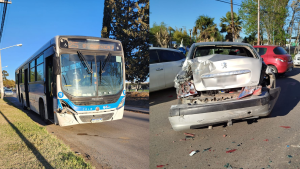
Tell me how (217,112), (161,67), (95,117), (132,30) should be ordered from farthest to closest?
(132,30)
(161,67)
(95,117)
(217,112)

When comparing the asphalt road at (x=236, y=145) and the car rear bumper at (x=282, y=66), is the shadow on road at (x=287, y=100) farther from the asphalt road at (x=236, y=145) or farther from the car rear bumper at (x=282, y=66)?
the car rear bumper at (x=282, y=66)

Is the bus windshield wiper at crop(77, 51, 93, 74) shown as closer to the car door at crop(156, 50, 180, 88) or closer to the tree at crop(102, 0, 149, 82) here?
the car door at crop(156, 50, 180, 88)

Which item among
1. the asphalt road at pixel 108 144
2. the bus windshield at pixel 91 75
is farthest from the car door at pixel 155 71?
the asphalt road at pixel 108 144

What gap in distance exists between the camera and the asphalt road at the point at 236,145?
12.4 ft

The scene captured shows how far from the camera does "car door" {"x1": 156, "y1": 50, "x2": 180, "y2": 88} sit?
938 cm

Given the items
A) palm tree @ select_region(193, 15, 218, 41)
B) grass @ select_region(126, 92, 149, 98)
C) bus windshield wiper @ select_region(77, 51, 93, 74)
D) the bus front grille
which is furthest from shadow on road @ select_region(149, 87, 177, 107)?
palm tree @ select_region(193, 15, 218, 41)

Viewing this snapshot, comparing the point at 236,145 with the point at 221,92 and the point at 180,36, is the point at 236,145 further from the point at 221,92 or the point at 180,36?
the point at 180,36

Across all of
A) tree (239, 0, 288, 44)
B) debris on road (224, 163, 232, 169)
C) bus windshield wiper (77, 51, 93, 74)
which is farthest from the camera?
tree (239, 0, 288, 44)

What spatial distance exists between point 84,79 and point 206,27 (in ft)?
131

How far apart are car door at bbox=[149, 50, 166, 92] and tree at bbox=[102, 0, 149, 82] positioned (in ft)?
42.1

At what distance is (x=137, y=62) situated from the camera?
22.0 meters

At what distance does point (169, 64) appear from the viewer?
9.55 metres

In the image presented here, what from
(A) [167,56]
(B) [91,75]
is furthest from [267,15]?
(B) [91,75]

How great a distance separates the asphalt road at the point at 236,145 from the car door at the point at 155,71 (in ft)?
8.86
